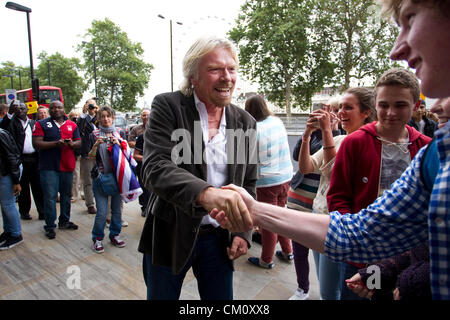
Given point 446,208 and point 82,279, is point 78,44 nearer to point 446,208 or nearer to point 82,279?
point 82,279

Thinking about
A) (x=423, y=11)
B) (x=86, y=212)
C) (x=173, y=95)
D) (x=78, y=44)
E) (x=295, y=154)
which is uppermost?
(x=78, y=44)

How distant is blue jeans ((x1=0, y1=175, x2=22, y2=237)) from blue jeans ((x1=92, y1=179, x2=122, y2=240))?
1.10 m

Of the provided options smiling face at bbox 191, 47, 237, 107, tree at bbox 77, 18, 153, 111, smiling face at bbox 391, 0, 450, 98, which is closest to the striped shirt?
smiling face at bbox 191, 47, 237, 107

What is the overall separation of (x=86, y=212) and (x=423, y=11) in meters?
6.23

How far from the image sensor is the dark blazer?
1.32 meters

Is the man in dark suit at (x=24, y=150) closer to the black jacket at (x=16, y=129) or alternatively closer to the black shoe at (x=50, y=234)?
the black jacket at (x=16, y=129)

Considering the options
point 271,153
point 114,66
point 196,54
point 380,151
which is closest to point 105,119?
point 271,153

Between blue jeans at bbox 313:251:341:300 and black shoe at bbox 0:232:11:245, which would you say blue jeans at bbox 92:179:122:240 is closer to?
black shoe at bbox 0:232:11:245

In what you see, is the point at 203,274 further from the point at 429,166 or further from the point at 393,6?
the point at 393,6

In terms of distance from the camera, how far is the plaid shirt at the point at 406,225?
723 mm

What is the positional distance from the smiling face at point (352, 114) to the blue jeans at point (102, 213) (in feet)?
11.1

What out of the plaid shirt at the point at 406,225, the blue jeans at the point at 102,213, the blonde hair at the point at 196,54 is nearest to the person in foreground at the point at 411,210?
the plaid shirt at the point at 406,225

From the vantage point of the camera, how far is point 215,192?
122 centimetres
